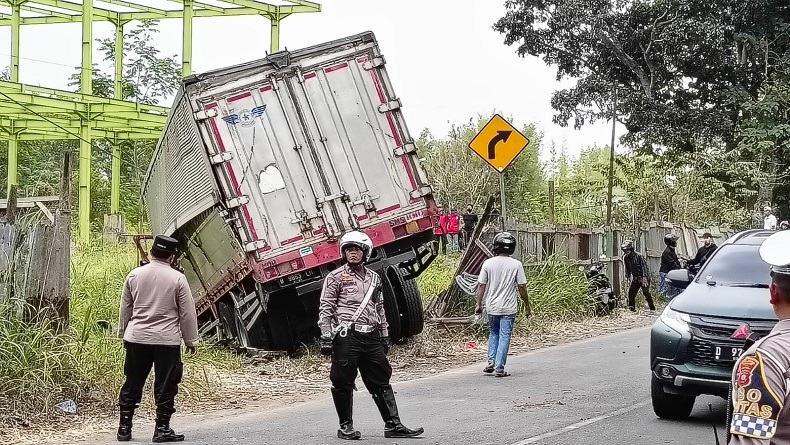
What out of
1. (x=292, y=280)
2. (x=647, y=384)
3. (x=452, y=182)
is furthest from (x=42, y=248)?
(x=452, y=182)

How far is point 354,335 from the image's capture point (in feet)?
25.6

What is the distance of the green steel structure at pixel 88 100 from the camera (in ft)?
90.3

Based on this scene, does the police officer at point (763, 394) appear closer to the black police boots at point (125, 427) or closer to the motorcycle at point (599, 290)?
the black police boots at point (125, 427)

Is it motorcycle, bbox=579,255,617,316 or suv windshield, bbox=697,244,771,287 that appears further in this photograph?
motorcycle, bbox=579,255,617,316

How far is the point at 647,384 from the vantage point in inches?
427

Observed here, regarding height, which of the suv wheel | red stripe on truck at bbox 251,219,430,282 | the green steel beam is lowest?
the suv wheel

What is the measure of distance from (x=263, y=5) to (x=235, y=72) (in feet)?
65.7

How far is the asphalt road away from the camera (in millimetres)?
8047

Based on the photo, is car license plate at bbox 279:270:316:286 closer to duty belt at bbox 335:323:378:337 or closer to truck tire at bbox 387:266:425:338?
truck tire at bbox 387:266:425:338

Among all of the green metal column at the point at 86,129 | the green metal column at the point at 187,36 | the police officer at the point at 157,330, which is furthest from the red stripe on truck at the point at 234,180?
the green metal column at the point at 187,36

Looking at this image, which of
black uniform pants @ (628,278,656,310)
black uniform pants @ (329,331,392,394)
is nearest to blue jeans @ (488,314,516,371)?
black uniform pants @ (329,331,392,394)

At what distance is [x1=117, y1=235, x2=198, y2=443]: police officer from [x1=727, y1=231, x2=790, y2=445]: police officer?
18.5 feet

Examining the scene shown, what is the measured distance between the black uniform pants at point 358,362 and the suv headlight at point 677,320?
7.86 ft

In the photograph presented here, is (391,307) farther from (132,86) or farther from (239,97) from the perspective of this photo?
(132,86)
